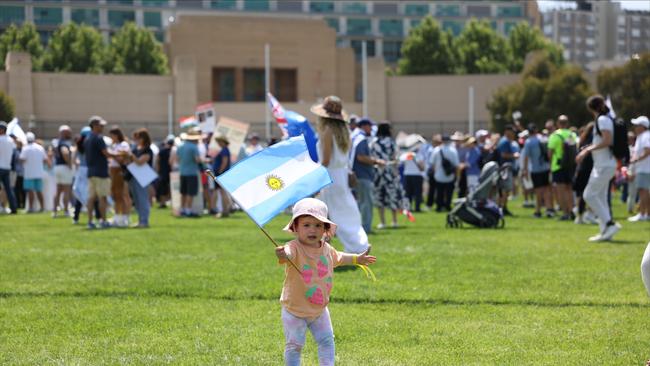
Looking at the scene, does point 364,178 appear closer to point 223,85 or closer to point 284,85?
point 284,85

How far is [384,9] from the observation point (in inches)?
4766

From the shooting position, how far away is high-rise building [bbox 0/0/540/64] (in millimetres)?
107562

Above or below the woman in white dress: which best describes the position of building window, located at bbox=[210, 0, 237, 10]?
above

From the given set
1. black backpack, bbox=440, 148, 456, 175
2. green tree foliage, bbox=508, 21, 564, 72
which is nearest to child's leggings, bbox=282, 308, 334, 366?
black backpack, bbox=440, 148, 456, 175

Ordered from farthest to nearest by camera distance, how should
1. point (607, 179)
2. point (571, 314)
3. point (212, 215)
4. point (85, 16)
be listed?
1. point (85, 16)
2. point (212, 215)
3. point (607, 179)
4. point (571, 314)

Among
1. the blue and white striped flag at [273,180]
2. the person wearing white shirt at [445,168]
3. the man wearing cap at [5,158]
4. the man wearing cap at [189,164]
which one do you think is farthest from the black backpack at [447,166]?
the blue and white striped flag at [273,180]

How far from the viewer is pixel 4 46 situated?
279 feet

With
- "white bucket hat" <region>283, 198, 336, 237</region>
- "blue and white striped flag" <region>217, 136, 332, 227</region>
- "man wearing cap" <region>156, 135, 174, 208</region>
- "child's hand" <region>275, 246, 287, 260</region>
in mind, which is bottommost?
"man wearing cap" <region>156, 135, 174, 208</region>

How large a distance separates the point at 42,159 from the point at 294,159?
68.5ft

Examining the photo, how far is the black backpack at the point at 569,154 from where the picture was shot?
71.5 feet

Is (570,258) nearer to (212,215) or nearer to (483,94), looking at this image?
(212,215)

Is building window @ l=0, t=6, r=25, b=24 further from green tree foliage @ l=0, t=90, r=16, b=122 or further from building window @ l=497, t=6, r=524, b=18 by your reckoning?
building window @ l=497, t=6, r=524, b=18

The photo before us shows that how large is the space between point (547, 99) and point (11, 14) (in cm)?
6295

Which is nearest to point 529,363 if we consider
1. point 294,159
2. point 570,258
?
point 294,159
